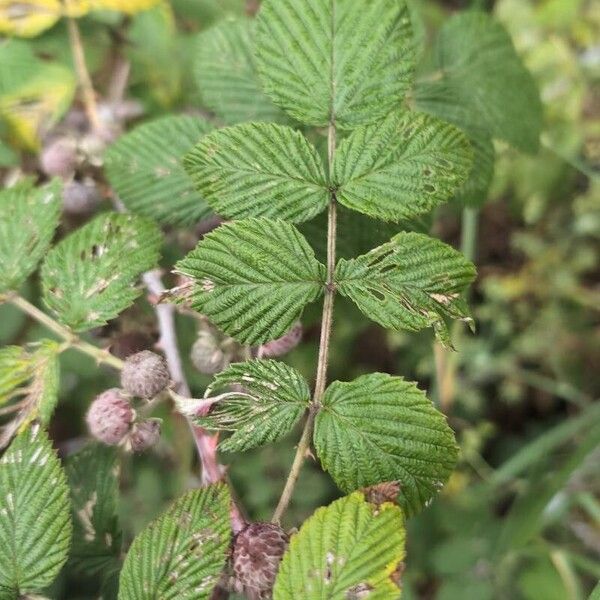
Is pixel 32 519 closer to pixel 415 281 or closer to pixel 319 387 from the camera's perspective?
pixel 319 387

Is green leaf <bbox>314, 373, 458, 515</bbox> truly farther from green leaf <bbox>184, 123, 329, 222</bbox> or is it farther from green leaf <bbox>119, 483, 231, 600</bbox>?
green leaf <bbox>184, 123, 329, 222</bbox>

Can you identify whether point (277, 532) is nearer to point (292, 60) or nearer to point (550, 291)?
point (292, 60)

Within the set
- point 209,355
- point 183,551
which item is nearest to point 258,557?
point 183,551

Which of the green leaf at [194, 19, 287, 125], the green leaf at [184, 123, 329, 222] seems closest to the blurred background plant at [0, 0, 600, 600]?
the green leaf at [194, 19, 287, 125]

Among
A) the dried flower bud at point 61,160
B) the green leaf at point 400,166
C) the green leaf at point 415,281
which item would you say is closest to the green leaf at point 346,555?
the green leaf at point 415,281

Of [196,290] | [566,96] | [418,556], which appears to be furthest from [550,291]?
[196,290]
